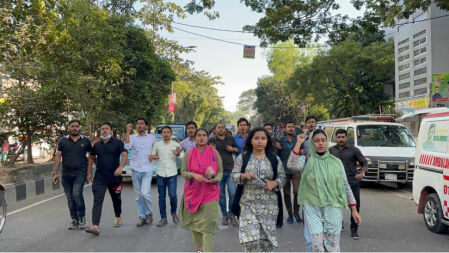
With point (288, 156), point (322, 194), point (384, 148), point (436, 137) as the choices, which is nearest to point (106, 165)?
point (288, 156)

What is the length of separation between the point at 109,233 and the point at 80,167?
1.12 meters

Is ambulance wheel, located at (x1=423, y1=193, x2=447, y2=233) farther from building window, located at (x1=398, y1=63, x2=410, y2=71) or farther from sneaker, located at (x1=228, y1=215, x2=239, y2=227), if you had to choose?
building window, located at (x1=398, y1=63, x2=410, y2=71)

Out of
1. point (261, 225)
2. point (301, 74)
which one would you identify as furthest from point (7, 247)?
point (301, 74)

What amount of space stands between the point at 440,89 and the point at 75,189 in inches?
676

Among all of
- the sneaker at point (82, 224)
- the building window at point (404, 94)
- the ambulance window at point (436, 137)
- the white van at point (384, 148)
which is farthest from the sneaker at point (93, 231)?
the building window at point (404, 94)

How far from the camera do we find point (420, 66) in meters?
20.3

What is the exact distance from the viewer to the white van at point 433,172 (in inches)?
216

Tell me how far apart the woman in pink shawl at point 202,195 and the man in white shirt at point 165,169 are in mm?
1939

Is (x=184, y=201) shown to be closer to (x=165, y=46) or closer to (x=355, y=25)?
(x=355, y=25)

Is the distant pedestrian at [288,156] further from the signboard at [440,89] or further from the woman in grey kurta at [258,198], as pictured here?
the signboard at [440,89]

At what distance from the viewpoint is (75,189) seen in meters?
6.08

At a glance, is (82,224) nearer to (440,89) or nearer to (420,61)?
(440,89)

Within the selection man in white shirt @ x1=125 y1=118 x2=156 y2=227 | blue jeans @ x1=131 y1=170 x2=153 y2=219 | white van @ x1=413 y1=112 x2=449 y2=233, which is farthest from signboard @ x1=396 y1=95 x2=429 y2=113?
blue jeans @ x1=131 y1=170 x2=153 y2=219

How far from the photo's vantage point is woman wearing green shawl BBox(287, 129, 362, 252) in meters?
3.72
